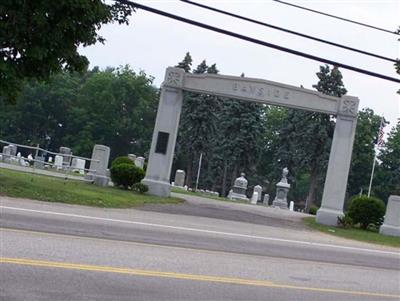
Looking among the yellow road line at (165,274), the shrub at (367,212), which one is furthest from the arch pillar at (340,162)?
the yellow road line at (165,274)

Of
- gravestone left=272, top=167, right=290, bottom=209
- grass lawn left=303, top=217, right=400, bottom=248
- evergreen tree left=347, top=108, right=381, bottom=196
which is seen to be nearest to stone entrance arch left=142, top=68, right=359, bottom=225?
grass lawn left=303, top=217, right=400, bottom=248

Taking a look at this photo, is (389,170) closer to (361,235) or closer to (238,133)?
(238,133)

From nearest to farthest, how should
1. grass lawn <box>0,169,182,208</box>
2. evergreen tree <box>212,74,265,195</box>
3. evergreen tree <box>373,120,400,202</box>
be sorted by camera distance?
1. grass lawn <box>0,169,182,208</box>
2. evergreen tree <box>212,74,265,195</box>
3. evergreen tree <box>373,120,400,202</box>

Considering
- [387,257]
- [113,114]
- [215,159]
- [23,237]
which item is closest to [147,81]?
[113,114]

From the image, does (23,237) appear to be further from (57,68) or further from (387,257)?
(387,257)

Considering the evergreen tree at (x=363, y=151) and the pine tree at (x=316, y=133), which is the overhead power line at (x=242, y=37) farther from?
the evergreen tree at (x=363, y=151)

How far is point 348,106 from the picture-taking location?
90.2ft

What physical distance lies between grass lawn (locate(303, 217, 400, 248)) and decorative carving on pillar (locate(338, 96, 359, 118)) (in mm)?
4870

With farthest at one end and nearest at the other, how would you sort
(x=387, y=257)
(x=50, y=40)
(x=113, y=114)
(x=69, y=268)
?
1. (x=113, y=114)
2. (x=387, y=257)
3. (x=50, y=40)
4. (x=69, y=268)

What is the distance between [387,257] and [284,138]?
57367 millimetres

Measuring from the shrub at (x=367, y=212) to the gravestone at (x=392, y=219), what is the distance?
2.32 feet

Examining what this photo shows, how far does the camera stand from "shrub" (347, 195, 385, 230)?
26547 mm

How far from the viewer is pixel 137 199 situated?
23.8 metres

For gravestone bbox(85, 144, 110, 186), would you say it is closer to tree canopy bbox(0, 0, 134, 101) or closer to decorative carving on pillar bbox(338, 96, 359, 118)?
decorative carving on pillar bbox(338, 96, 359, 118)
